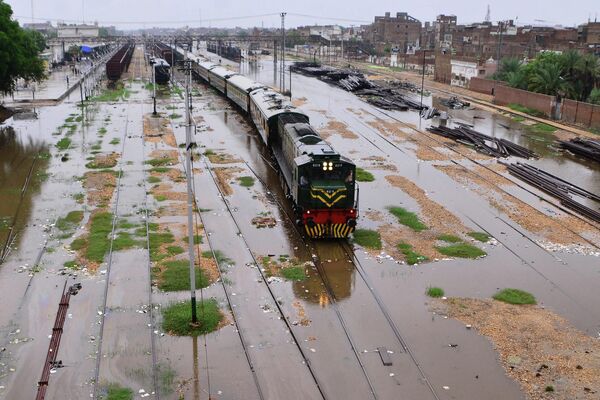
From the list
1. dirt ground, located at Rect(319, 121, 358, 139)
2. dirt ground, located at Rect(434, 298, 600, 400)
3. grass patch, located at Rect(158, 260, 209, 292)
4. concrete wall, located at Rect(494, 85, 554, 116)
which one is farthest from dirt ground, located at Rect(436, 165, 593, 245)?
concrete wall, located at Rect(494, 85, 554, 116)

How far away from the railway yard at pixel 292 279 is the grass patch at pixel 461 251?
0.07 metres

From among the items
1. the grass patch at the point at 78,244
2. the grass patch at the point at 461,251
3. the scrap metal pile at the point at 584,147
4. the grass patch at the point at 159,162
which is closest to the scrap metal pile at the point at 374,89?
the scrap metal pile at the point at 584,147

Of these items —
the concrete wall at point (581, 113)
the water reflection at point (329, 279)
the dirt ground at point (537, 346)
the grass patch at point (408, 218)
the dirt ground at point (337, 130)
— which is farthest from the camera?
the concrete wall at point (581, 113)

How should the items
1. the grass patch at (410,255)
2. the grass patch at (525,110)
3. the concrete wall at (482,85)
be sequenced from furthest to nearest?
1. the concrete wall at (482,85)
2. the grass patch at (525,110)
3. the grass patch at (410,255)

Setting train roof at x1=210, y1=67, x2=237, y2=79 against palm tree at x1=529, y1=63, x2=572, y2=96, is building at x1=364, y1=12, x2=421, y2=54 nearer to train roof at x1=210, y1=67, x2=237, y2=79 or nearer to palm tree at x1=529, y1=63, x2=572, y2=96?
train roof at x1=210, y1=67, x2=237, y2=79

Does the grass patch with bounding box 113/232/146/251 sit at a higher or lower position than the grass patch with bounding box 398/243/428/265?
higher

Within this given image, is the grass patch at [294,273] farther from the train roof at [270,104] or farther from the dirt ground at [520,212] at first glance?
the train roof at [270,104]

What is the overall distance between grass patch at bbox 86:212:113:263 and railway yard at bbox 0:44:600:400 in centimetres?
9

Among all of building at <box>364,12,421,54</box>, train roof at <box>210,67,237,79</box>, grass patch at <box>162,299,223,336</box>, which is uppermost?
building at <box>364,12,421,54</box>

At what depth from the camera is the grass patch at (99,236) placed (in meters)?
18.8

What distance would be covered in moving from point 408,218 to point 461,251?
369 cm

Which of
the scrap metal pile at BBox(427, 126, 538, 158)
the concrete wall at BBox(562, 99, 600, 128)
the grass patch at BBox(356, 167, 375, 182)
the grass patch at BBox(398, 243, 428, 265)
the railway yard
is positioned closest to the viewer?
the railway yard

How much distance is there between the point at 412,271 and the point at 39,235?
1278cm

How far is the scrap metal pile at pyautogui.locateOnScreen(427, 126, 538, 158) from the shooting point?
35.6m
